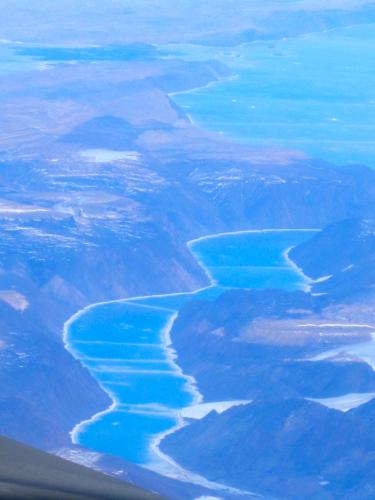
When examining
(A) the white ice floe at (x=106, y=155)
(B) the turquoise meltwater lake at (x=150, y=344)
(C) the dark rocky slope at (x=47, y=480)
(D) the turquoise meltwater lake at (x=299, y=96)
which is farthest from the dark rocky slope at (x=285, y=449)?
(D) the turquoise meltwater lake at (x=299, y=96)

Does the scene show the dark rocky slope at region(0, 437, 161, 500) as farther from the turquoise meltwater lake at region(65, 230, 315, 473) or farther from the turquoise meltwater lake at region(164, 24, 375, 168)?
the turquoise meltwater lake at region(164, 24, 375, 168)

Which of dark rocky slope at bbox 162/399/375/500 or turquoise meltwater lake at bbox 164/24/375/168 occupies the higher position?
turquoise meltwater lake at bbox 164/24/375/168

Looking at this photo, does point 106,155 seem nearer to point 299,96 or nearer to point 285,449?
point 299,96

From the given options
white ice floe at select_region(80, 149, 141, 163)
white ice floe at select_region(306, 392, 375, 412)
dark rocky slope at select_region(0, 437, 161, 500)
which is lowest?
dark rocky slope at select_region(0, 437, 161, 500)

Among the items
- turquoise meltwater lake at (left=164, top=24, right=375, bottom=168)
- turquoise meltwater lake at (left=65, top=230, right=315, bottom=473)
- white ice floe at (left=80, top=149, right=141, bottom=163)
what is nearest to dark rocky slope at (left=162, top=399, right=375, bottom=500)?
turquoise meltwater lake at (left=65, top=230, right=315, bottom=473)

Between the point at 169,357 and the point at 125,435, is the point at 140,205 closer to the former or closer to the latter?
the point at 169,357

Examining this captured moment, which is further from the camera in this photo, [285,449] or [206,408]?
[206,408]

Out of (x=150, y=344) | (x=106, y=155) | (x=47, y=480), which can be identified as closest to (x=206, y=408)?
(x=150, y=344)

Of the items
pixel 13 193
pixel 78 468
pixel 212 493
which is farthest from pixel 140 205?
pixel 78 468
